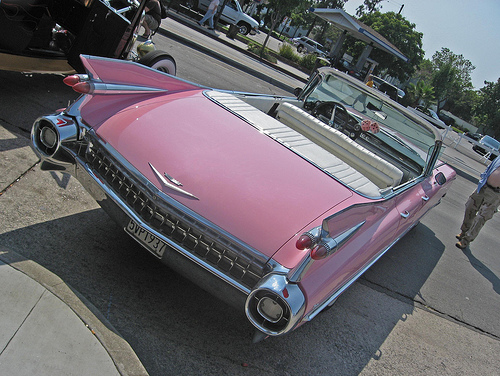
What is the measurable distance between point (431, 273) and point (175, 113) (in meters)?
3.66

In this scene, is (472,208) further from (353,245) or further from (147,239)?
(147,239)

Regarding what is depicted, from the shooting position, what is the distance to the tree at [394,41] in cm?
4950

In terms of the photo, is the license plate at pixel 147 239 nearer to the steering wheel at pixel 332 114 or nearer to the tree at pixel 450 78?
the steering wheel at pixel 332 114

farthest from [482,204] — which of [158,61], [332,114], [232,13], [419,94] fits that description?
[419,94]

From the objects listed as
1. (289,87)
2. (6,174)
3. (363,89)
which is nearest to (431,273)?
(363,89)

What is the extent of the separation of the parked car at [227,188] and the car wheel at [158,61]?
211 cm

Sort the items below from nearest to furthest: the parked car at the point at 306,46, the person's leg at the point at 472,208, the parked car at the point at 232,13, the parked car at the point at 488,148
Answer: the person's leg at the point at 472,208, the parked car at the point at 232,13, the parked car at the point at 488,148, the parked car at the point at 306,46

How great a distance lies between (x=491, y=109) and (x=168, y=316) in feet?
242

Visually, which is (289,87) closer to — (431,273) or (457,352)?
(431,273)

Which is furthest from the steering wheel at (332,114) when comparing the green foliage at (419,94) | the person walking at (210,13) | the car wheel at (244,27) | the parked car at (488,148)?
the green foliage at (419,94)

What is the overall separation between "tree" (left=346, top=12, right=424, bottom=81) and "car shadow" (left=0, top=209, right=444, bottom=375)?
161 ft

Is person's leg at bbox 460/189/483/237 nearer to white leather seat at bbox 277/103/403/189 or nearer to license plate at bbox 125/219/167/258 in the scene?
white leather seat at bbox 277/103/403/189

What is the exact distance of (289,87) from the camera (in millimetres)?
14000

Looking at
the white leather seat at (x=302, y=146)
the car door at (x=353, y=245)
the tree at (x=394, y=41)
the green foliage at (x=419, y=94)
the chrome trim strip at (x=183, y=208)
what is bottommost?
the chrome trim strip at (x=183, y=208)
